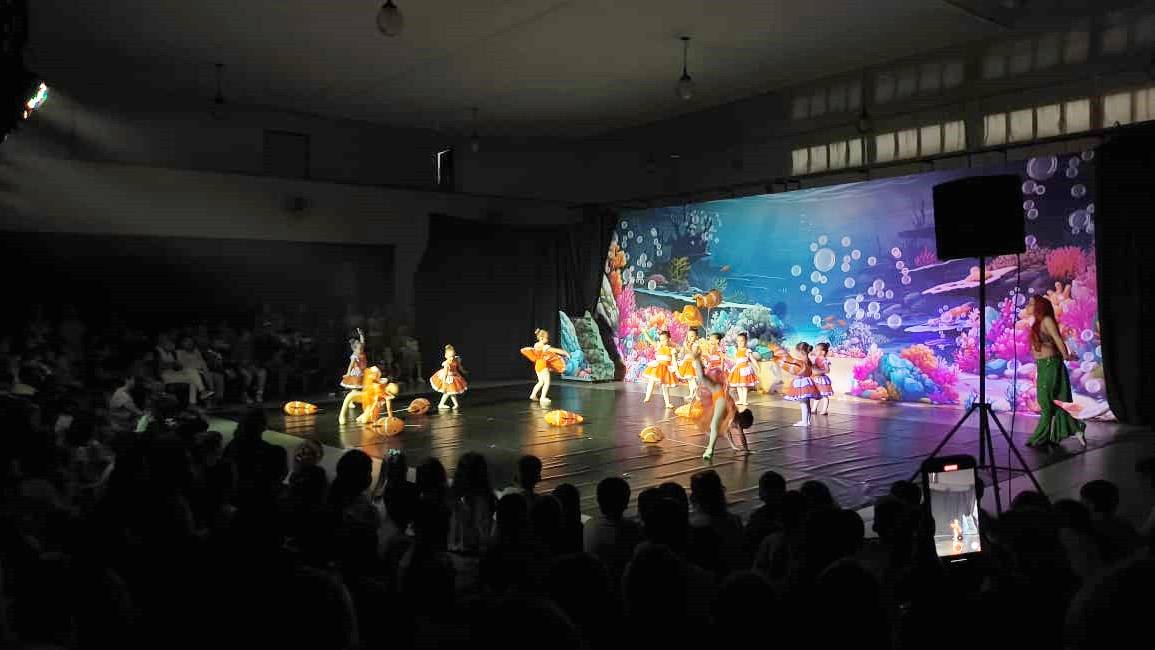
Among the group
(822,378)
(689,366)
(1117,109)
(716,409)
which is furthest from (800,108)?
(716,409)

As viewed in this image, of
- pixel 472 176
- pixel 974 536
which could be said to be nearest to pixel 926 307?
pixel 974 536

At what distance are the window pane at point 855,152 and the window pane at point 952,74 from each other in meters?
1.34

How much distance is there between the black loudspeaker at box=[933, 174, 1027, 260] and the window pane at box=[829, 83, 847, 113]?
6713 mm

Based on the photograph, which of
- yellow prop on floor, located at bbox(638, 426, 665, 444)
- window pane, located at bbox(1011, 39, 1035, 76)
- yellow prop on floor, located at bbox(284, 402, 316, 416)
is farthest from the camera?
yellow prop on floor, located at bbox(284, 402, 316, 416)

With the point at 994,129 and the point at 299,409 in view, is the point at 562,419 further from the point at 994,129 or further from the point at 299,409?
the point at 994,129

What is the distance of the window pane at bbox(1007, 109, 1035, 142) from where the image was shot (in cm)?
921

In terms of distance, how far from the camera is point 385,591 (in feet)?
7.41

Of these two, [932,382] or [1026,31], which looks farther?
[932,382]

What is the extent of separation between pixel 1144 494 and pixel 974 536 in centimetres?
296

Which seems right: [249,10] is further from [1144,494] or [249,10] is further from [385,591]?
[1144,494]

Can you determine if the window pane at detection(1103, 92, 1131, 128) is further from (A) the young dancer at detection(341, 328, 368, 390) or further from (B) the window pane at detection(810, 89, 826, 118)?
(A) the young dancer at detection(341, 328, 368, 390)

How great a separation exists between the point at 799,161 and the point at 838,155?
0.66 m

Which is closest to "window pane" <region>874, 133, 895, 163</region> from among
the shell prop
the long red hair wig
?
the long red hair wig

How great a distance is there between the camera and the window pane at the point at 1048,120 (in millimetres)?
8984
